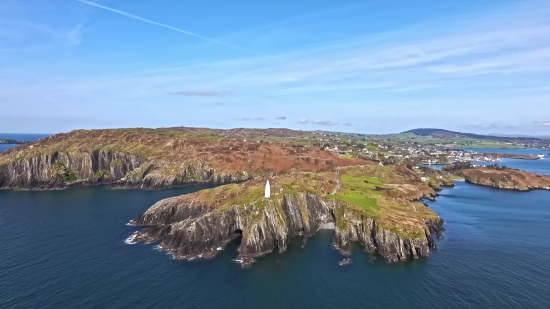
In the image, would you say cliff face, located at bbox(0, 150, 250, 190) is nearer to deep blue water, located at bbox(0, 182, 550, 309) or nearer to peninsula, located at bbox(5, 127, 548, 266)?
peninsula, located at bbox(5, 127, 548, 266)

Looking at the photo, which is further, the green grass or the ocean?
the green grass

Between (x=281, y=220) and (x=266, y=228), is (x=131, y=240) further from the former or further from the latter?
(x=281, y=220)

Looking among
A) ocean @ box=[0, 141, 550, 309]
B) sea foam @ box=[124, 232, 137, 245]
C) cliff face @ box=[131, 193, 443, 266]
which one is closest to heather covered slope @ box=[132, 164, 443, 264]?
cliff face @ box=[131, 193, 443, 266]

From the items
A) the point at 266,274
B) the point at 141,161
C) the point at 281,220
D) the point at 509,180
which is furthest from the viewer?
the point at 141,161

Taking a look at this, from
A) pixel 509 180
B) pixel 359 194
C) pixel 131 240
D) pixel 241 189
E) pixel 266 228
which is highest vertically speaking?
pixel 241 189

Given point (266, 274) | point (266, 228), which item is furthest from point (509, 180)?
point (266, 274)

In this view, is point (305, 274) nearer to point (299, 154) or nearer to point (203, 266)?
point (203, 266)

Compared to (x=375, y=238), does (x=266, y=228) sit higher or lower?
higher
